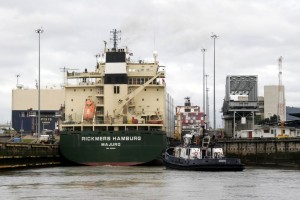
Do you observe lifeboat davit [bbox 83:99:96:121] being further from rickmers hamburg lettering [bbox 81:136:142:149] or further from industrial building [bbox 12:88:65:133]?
industrial building [bbox 12:88:65:133]

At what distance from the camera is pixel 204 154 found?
66375 millimetres

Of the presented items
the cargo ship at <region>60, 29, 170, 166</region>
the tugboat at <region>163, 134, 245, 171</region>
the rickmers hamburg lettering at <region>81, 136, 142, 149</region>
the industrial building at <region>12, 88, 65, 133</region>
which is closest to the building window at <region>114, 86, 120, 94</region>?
the cargo ship at <region>60, 29, 170, 166</region>

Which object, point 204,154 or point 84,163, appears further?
point 84,163

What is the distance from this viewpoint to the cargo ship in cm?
7481

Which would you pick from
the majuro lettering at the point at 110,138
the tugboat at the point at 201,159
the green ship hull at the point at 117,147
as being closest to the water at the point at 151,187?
the tugboat at the point at 201,159

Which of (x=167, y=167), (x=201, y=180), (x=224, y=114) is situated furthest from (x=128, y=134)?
(x=224, y=114)

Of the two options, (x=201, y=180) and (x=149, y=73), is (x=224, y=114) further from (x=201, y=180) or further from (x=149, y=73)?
(x=201, y=180)

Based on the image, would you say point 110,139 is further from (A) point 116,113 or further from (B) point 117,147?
(A) point 116,113

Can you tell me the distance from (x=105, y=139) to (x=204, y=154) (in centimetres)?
1353

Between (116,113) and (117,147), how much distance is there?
7.09 meters

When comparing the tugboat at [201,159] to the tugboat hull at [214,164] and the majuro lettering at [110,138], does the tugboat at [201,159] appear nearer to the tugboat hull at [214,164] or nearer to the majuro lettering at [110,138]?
the tugboat hull at [214,164]

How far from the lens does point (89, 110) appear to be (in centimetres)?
8000

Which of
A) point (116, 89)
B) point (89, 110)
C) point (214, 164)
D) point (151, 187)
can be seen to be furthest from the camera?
point (116, 89)

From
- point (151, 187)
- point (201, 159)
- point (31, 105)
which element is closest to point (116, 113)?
point (201, 159)
